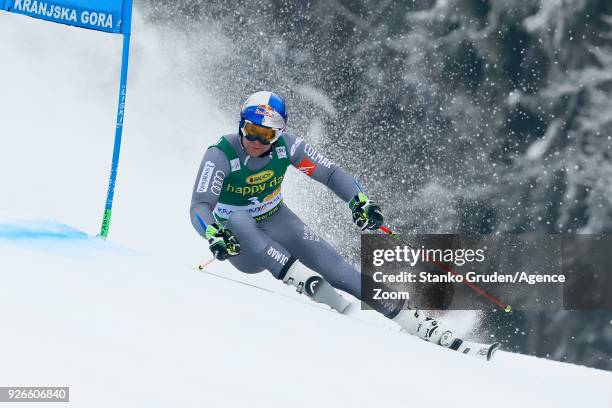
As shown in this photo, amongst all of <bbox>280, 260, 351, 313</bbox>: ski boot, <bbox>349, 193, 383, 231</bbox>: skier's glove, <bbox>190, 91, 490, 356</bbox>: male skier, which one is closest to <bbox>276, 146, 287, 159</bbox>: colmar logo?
<bbox>190, 91, 490, 356</bbox>: male skier

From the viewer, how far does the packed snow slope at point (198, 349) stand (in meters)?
2.39

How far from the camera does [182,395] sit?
2346mm

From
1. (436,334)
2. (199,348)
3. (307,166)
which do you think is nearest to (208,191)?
(307,166)

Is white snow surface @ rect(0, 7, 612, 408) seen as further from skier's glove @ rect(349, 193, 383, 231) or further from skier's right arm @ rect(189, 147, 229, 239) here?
skier's glove @ rect(349, 193, 383, 231)

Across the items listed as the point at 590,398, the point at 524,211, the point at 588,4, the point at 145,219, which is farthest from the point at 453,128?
the point at 590,398

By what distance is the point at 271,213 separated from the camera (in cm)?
526

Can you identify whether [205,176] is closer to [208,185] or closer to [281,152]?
[208,185]

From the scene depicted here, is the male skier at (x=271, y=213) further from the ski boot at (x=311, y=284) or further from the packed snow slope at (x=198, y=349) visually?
the packed snow slope at (x=198, y=349)

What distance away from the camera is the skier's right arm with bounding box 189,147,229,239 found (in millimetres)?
4688

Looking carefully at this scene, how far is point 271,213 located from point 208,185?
66 cm

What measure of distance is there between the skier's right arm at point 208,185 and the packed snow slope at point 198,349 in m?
0.45

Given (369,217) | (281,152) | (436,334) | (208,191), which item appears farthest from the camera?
Answer: (281,152)

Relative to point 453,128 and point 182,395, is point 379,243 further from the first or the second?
point 453,128

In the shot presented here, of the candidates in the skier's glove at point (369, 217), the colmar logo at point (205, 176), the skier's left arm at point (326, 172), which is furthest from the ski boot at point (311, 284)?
the colmar logo at point (205, 176)
